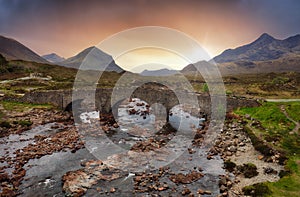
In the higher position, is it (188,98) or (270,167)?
(188,98)

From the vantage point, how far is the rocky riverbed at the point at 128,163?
18.0 metres

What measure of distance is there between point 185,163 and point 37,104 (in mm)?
34020

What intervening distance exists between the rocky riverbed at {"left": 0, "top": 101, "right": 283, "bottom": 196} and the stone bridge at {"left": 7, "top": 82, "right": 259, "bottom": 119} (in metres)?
10.3

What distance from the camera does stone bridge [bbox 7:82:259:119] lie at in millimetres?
45219

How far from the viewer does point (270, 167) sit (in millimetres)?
19578

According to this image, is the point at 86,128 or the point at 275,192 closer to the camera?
the point at 275,192

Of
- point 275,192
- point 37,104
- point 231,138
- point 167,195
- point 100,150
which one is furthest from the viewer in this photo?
point 37,104

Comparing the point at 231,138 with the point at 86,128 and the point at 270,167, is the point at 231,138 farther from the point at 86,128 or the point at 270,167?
the point at 86,128

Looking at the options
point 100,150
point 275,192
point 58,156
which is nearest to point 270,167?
point 275,192

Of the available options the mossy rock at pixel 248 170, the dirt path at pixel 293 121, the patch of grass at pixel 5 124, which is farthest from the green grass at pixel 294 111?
the patch of grass at pixel 5 124

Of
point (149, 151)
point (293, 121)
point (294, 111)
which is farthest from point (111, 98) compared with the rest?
point (293, 121)

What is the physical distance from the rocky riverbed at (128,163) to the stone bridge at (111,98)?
1030 cm

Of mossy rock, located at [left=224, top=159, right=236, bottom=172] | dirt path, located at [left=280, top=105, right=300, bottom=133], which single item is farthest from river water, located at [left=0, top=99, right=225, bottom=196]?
dirt path, located at [left=280, top=105, right=300, bottom=133]

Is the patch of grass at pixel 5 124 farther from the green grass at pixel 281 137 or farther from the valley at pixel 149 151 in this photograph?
the green grass at pixel 281 137
